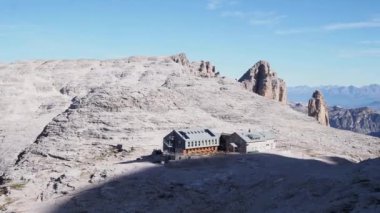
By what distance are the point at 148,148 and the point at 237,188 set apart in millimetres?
28661

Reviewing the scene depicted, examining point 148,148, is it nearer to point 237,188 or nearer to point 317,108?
point 237,188

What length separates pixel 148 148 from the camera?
283 ft

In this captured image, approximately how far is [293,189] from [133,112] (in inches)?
2126

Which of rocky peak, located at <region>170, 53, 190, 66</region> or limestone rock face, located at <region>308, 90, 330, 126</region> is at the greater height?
rocky peak, located at <region>170, 53, 190, 66</region>

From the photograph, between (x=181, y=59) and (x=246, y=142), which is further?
(x=181, y=59)

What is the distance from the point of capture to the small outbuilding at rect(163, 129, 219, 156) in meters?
76.3

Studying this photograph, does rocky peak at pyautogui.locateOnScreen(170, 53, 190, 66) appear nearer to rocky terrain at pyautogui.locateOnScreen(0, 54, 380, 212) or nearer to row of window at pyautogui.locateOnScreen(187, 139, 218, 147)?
rocky terrain at pyautogui.locateOnScreen(0, 54, 380, 212)

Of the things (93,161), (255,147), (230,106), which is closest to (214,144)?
(255,147)

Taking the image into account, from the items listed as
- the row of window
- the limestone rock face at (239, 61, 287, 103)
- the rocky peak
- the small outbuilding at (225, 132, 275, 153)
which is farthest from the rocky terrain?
the limestone rock face at (239, 61, 287, 103)

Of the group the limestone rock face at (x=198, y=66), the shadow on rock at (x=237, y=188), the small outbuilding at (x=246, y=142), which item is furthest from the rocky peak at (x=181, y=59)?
the shadow on rock at (x=237, y=188)

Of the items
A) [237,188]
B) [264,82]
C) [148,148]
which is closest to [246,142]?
[148,148]

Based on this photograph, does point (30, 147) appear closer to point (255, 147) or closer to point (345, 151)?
point (255, 147)

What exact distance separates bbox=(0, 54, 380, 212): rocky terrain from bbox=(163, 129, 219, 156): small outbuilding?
3.43 m

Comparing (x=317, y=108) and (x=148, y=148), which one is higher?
(x=317, y=108)
